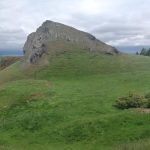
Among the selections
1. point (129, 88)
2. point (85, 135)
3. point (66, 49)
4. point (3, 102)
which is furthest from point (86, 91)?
point (66, 49)

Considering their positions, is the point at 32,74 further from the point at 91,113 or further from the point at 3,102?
the point at 91,113

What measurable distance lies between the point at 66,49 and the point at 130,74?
62.3 ft

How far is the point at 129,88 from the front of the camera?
50.7 meters

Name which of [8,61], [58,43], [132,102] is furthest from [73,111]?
[8,61]

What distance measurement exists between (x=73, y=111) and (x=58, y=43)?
134 feet

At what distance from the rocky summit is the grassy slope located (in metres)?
7.44

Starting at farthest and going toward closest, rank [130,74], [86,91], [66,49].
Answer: [66,49]
[130,74]
[86,91]

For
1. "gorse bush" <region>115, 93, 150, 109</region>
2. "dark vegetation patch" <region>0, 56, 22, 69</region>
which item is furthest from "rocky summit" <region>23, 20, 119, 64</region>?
"gorse bush" <region>115, 93, 150, 109</region>

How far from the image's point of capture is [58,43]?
3113 inches

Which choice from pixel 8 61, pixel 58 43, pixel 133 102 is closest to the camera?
pixel 133 102

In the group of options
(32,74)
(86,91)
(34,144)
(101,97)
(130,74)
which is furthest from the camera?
(32,74)

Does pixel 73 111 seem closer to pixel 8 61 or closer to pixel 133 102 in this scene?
pixel 133 102

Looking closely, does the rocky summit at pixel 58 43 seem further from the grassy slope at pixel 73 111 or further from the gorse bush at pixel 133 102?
the gorse bush at pixel 133 102

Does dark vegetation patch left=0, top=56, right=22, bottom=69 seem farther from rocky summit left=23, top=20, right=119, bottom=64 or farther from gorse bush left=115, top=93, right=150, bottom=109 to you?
gorse bush left=115, top=93, right=150, bottom=109
